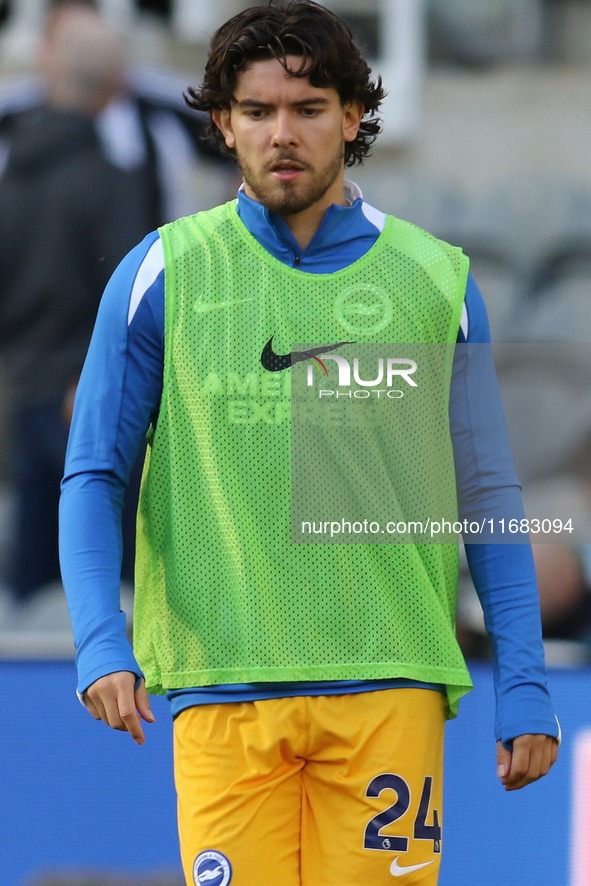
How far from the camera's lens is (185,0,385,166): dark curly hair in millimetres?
1811

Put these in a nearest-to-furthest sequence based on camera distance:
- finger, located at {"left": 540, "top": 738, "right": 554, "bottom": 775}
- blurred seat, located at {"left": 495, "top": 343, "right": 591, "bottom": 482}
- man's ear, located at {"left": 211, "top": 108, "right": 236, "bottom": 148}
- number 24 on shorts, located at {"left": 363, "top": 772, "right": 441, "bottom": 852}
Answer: number 24 on shorts, located at {"left": 363, "top": 772, "right": 441, "bottom": 852}
finger, located at {"left": 540, "top": 738, "right": 554, "bottom": 775}
man's ear, located at {"left": 211, "top": 108, "right": 236, "bottom": 148}
blurred seat, located at {"left": 495, "top": 343, "right": 591, "bottom": 482}

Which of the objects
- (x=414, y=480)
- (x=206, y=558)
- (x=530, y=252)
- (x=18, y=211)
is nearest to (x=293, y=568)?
(x=206, y=558)

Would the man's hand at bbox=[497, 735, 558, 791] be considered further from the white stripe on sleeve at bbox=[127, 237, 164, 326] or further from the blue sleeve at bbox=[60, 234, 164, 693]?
the white stripe on sleeve at bbox=[127, 237, 164, 326]

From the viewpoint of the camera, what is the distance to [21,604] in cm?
396

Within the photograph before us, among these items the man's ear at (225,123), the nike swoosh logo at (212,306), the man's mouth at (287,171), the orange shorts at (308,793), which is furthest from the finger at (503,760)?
the man's ear at (225,123)

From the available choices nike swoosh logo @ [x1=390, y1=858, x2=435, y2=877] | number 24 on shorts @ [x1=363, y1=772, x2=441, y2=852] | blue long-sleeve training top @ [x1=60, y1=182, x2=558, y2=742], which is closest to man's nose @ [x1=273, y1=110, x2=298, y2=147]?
blue long-sleeve training top @ [x1=60, y1=182, x2=558, y2=742]

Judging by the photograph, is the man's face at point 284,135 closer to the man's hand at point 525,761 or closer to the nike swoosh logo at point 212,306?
the nike swoosh logo at point 212,306

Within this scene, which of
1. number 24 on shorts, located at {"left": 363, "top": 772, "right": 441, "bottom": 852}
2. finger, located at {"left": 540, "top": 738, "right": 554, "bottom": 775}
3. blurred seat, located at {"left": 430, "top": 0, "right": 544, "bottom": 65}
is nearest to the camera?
number 24 on shorts, located at {"left": 363, "top": 772, "right": 441, "bottom": 852}

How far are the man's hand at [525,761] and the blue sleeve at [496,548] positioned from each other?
21 millimetres

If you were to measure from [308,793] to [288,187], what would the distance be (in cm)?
86

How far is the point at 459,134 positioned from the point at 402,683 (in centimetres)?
406

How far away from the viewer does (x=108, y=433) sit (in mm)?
1777

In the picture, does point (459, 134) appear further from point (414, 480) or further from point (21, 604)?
point (414, 480)

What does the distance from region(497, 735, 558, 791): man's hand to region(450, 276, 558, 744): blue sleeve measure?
0.8 inches
